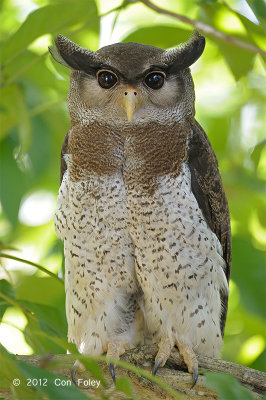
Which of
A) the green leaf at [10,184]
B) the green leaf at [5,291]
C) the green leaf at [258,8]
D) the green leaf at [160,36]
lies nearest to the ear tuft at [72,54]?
the green leaf at [160,36]

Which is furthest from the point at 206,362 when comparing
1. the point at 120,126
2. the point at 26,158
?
the point at 26,158

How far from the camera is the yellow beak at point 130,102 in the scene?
225cm

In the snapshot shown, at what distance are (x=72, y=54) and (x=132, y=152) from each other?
1.55 ft

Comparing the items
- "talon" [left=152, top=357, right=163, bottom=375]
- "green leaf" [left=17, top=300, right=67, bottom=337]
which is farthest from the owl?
"green leaf" [left=17, top=300, right=67, bottom=337]

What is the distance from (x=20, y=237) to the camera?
3.09 metres

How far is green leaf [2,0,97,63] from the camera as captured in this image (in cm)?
202

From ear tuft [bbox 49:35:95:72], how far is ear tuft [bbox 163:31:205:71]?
317 mm

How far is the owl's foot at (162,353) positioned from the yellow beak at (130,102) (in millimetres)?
938

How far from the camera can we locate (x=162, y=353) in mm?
2324

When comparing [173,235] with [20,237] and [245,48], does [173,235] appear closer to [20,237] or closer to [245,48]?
[245,48]

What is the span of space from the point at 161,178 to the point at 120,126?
285 millimetres

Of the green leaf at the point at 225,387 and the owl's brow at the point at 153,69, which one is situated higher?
the owl's brow at the point at 153,69

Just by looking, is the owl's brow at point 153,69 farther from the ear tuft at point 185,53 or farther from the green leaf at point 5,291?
the green leaf at point 5,291

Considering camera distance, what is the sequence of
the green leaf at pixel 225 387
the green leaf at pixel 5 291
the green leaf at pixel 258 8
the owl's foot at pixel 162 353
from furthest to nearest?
the owl's foot at pixel 162 353
the green leaf at pixel 5 291
the green leaf at pixel 258 8
the green leaf at pixel 225 387
